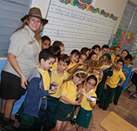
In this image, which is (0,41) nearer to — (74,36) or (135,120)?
(74,36)

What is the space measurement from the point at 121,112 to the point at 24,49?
10.3ft

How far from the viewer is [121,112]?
3.67 meters

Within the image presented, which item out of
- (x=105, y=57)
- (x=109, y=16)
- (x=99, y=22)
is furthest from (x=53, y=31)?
(x=109, y=16)

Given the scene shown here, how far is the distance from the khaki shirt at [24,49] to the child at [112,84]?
212 centimetres

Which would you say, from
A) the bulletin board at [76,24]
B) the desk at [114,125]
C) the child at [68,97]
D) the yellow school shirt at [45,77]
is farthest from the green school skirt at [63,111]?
the bulletin board at [76,24]

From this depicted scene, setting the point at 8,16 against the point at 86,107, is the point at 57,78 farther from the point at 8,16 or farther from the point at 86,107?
the point at 8,16

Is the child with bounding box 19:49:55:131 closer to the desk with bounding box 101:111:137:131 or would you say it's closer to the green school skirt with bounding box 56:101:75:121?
the green school skirt with bounding box 56:101:75:121

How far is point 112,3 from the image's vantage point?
14.4 feet

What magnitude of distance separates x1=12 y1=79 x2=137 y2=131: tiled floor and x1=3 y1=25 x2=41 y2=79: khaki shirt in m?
1.46

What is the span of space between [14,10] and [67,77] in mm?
1376

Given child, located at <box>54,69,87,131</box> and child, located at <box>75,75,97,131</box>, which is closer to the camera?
child, located at <box>54,69,87,131</box>

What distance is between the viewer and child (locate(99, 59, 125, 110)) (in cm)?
332

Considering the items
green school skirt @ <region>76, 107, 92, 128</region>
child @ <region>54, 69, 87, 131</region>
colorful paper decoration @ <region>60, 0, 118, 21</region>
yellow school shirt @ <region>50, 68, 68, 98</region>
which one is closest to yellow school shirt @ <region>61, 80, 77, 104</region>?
child @ <region>54, 69, 87, 131</region>

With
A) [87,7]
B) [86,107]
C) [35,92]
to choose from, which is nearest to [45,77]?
[35,92]
